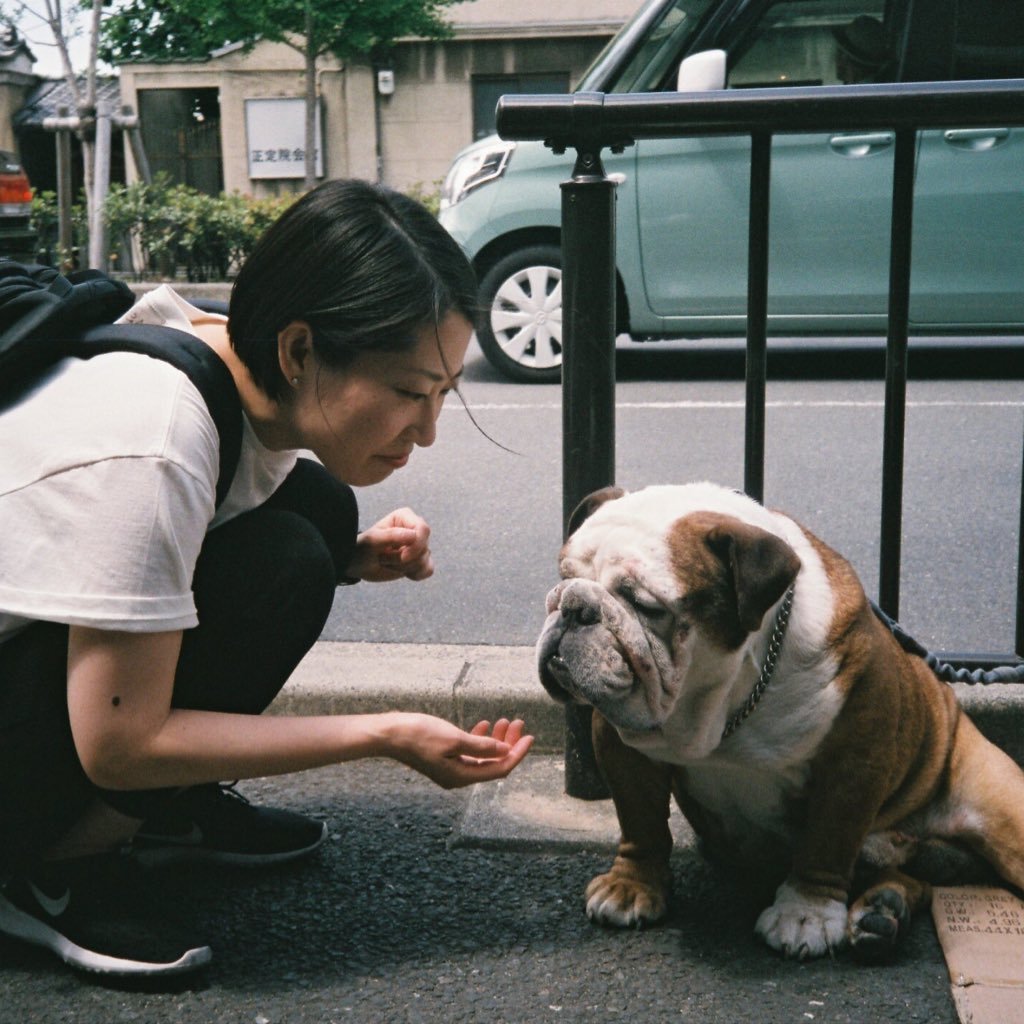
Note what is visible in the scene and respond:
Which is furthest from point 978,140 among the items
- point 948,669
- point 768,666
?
point 768,666

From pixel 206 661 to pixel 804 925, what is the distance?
0.95 meters

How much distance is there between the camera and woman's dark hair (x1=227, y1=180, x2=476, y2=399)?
1.92m

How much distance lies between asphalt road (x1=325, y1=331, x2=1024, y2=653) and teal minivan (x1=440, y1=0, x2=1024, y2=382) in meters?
0.41

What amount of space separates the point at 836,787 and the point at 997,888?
0.40m

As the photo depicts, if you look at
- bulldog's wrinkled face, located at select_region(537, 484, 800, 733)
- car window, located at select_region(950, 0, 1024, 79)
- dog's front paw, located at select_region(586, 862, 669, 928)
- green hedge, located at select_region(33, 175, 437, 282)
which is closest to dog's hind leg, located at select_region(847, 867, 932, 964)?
dog's front paw, located at select_region(586, 862, 669, 928)

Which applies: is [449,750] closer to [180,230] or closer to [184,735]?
[184,735]

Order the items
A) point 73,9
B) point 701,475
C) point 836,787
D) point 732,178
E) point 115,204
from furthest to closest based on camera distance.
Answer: point 73,9, point 115,204, point 732,178, point 701,475, point 836,787

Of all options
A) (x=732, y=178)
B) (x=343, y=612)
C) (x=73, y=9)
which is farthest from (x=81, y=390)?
(x=73, y=9)

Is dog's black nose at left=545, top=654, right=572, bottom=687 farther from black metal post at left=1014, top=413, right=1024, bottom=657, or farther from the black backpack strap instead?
black metal post at left=1014, top=413, right=1024, bottom=657

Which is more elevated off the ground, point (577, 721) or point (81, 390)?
point (81, 390)

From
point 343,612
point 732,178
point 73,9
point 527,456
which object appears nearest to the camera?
point 343,612

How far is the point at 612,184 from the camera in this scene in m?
2.37

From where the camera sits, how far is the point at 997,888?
2.19m

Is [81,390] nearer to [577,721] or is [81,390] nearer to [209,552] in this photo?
[209,552]
